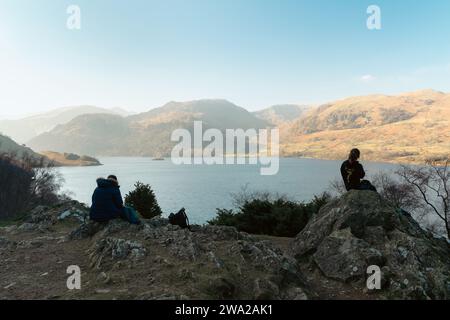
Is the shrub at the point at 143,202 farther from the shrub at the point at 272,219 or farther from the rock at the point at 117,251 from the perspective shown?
the rock at the point at 117,251

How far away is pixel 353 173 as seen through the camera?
42.6 ft

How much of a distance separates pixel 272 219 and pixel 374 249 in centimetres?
1066

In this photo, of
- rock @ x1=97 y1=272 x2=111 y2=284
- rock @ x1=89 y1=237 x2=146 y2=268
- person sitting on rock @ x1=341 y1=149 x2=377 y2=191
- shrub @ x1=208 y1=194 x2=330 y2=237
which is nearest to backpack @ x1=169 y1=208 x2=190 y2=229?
rock @ x1=89 y1=237 x2=146 y2=268

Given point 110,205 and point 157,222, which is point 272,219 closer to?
point 157,222

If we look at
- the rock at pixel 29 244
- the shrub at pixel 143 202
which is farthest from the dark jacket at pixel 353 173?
the shrub at pixel 143 202

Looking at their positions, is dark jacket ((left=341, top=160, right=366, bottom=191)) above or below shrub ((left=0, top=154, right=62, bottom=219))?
above

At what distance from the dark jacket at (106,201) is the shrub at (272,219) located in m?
10.6

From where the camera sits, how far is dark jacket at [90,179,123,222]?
37.1ft

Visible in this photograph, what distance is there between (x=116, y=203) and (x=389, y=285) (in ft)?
31.0

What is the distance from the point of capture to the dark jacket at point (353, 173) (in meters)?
12.9

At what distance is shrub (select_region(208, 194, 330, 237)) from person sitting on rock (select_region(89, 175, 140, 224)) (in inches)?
409

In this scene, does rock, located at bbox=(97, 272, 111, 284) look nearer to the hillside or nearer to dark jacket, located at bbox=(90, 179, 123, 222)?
the hillside

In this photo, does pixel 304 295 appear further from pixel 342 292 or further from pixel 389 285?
pixel 389 285
